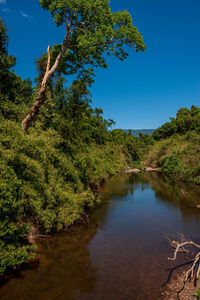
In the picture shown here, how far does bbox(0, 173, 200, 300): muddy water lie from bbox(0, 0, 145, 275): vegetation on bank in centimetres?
114

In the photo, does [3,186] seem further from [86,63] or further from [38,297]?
[86,63]

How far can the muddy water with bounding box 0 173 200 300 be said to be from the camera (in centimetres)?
912

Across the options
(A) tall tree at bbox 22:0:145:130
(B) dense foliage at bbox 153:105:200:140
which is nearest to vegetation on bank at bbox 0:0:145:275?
(A) tall tree at bbox 22:0:145:130

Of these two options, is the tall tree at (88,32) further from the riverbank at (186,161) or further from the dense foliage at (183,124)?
the dense foliage at (183,124)

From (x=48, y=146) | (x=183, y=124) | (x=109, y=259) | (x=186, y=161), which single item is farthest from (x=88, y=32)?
(x=183, y=124)

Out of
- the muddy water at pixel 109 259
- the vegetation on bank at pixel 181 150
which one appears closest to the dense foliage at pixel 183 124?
the vegetation on bank at pixel 181 150

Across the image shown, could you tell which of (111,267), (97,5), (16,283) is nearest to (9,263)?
(16,283)

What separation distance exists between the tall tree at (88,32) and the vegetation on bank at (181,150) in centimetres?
2620

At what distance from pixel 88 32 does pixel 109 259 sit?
1512 centimetres

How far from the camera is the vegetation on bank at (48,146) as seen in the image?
29.2 feet

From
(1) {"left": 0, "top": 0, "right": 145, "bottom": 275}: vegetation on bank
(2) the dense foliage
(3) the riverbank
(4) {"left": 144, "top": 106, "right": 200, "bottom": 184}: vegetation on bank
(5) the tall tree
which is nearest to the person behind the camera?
(1) {"left": 0, "top": 0, "right": 145, "bottom": 275}: vegetation on bank

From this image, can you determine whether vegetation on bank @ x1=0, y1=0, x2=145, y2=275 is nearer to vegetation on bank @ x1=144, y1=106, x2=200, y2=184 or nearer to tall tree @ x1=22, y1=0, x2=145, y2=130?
tall tree @ x1=22, y1=0, x2=145, y2=130

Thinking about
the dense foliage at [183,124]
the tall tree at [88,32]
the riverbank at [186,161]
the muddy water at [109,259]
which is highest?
the dense foliage at [183,124]

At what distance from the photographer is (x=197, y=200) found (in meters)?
24.3
